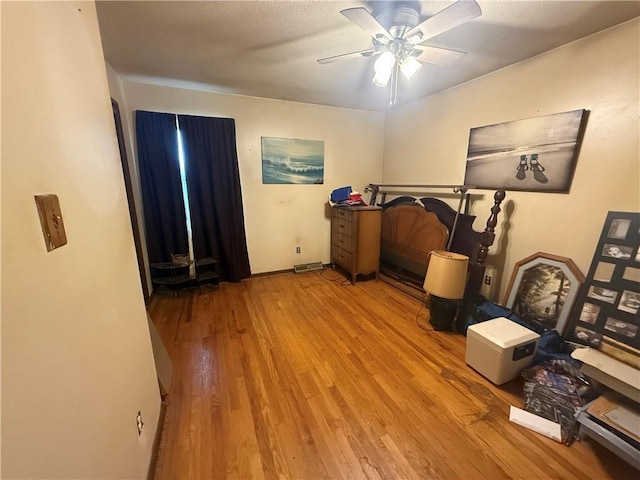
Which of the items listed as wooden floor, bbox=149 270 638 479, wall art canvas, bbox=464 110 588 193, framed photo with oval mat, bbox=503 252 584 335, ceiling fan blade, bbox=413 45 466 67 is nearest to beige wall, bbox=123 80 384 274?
wooden floor, bbox=149 270 638 479

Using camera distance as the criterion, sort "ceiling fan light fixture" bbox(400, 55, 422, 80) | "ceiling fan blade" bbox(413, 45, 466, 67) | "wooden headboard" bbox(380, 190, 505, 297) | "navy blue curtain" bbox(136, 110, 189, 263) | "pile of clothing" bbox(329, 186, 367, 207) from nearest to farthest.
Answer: "ceiling fan blade" bbox(413, 45, 466, 67) → "ceiling fan light fixture" bbox(400, 55, 422, 80) → "wooden headboard" bbox(380, 190, 505, 297) → "navy blue curtain" bbox(136, 110, 189, 263) → "pile of clothing" bbox(329, 186, 367, 207)

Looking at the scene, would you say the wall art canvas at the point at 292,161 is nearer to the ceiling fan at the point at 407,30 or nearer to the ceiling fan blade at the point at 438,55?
the ceiling fan at the point at 407,30

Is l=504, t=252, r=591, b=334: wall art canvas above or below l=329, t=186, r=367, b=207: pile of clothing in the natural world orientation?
below

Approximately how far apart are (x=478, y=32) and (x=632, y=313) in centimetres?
210

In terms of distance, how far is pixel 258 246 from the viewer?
143 inches

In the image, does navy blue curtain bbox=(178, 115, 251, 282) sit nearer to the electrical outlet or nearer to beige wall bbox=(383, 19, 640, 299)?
the electrical outlet

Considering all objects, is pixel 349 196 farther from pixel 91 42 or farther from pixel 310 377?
pixel 91 42

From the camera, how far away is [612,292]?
1.74 m

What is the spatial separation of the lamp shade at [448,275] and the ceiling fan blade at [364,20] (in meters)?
1.68

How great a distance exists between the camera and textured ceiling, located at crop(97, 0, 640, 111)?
1523 mm

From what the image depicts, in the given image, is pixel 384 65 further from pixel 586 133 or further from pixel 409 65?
pixel 586 133

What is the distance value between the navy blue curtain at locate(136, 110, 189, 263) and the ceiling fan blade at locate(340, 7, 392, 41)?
241 cm

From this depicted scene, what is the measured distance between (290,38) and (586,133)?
89.7 inches

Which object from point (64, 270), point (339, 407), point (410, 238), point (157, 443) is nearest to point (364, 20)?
point (64, 270)
